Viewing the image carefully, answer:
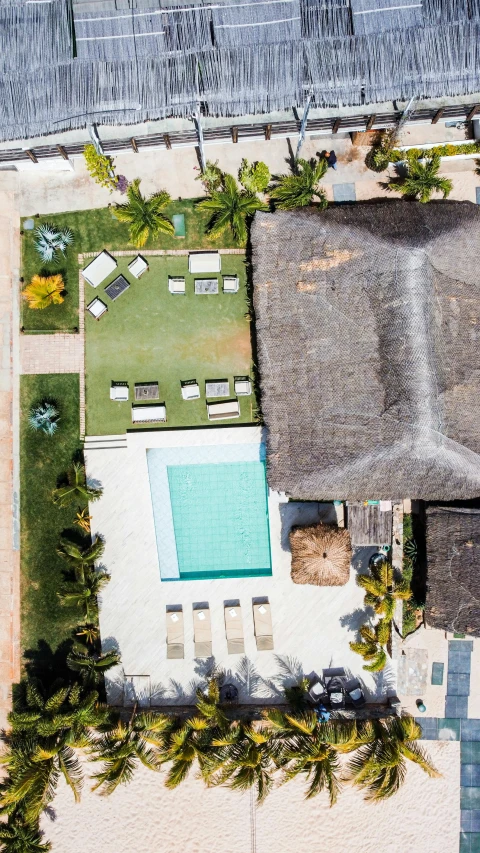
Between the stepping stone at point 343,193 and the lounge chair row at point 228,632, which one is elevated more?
the stepping stone at point 343,193

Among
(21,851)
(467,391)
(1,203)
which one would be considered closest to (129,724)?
(21,851)

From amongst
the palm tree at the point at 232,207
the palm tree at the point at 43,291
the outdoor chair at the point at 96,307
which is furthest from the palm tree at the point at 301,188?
the palm tree at the point at 43,291

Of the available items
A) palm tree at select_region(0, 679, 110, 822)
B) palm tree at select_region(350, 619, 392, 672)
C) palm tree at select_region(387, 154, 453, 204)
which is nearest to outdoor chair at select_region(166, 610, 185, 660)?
palm tree at select_region(0, 679, 110, 822)

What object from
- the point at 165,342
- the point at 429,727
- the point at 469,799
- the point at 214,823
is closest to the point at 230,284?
the point at 165,342

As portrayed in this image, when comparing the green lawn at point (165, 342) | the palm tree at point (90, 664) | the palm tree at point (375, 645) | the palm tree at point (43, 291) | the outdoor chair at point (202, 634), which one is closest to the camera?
the palm tree at point (375, 645)

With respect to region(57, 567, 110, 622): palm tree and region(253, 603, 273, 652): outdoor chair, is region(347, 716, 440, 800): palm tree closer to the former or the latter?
region(253, 603, 273, 652): outdoor chair

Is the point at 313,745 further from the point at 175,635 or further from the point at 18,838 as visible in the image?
the point at 18,838

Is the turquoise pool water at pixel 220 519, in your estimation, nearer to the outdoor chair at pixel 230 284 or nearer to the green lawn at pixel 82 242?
the outdoor chair at pixel 230 284
